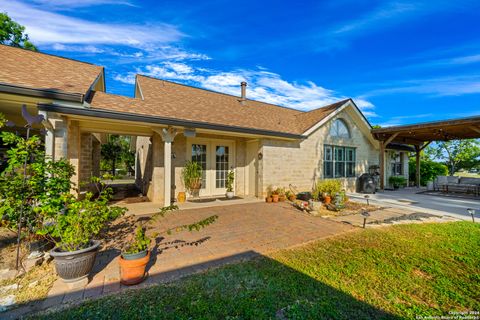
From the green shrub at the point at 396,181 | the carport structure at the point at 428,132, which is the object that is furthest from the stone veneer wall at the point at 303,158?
the green shrub at the point at 396,181

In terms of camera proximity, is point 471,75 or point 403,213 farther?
point 471,75

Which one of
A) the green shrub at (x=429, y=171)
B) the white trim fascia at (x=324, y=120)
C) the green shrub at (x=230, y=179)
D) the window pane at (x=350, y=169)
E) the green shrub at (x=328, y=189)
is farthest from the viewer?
the green shrub at (x=429, y=171)

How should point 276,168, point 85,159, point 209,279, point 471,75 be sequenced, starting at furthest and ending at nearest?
point 471,75, point 276,168, point 85,159, point 209,279

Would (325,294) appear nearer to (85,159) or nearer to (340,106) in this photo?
(85,159)

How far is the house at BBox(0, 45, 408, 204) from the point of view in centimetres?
547

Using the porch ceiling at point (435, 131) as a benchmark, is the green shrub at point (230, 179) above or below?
below

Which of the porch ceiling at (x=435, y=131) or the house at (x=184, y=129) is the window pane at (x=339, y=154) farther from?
the porch ceiling at (x=435, y=131)

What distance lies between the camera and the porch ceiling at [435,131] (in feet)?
30.8

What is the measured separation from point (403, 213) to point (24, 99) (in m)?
11.5

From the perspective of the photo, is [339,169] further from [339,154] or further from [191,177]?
[191,177]

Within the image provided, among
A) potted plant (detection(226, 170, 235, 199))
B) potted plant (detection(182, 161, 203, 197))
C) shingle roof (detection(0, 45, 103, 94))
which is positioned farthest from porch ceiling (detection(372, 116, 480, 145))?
shingle roof (detection(0, 45, 103, 94))

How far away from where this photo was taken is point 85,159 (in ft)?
27.2

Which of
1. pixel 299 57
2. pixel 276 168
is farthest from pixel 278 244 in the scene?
pixel 299 57

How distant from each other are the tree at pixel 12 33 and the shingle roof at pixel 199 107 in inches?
769
